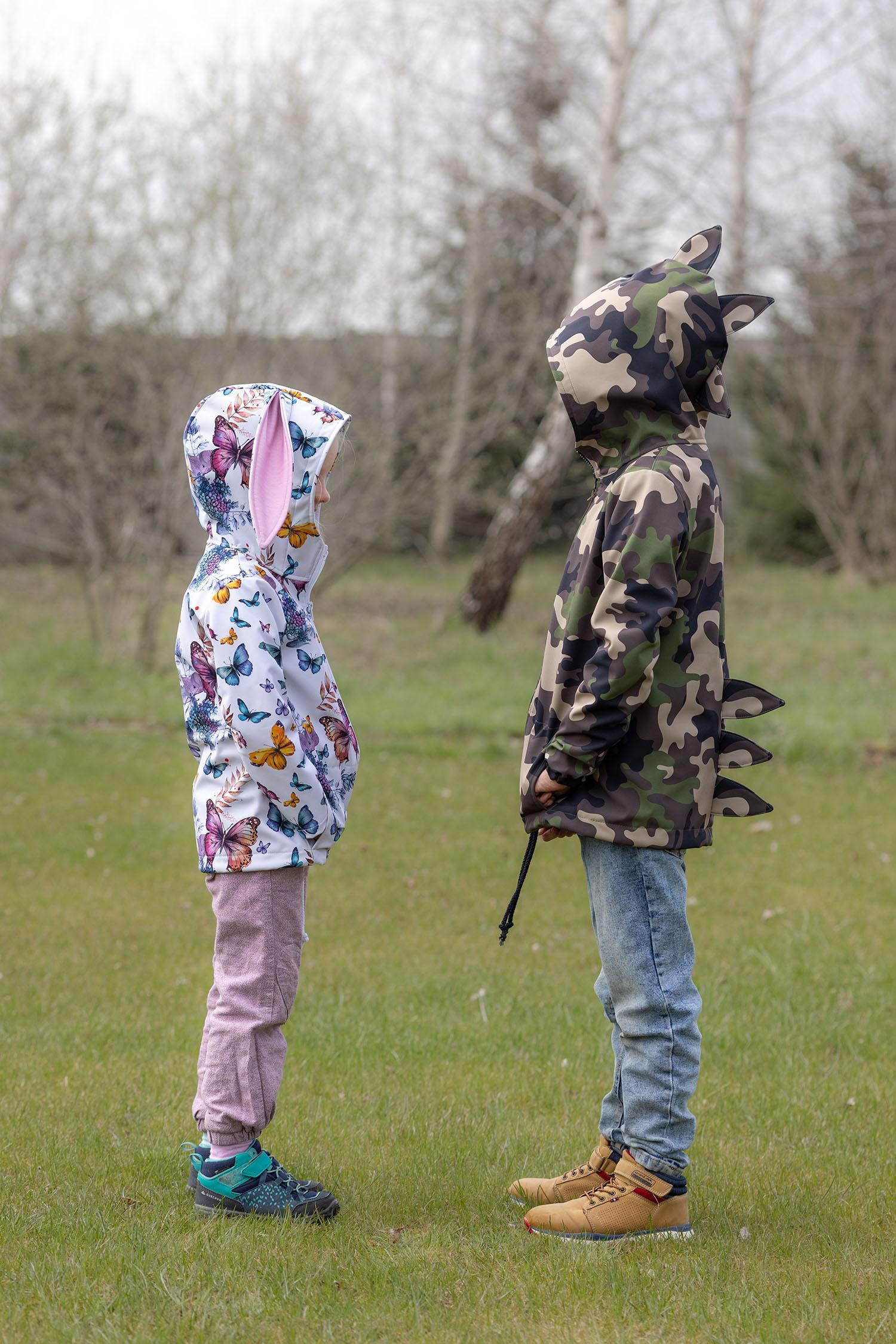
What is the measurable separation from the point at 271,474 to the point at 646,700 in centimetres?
98

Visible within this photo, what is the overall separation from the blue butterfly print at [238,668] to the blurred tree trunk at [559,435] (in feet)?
34.5

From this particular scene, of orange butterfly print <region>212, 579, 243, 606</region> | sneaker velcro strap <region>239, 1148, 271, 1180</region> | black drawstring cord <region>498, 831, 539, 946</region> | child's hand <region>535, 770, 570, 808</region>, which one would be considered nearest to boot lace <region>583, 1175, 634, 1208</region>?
black drawstring cord <region>498, 831, 539, 946</region>

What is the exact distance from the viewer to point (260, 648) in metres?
2.87

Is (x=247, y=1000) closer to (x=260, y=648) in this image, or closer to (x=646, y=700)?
(x=260, y=648)

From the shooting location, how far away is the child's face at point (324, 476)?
121 inches

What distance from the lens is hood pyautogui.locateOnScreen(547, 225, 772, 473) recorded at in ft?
9.17

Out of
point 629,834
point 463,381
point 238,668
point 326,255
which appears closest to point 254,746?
point 238,668

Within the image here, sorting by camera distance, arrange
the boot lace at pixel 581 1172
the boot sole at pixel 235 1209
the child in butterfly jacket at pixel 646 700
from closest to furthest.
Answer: the child in butterfly jacket at pixel 646 700 → the boot sole at pixel 235 1209 → the boot lace at pixel 581 1172

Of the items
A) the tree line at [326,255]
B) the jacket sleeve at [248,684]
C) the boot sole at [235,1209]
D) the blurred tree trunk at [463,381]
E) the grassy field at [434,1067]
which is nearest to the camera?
the grassy field at [434,1067]

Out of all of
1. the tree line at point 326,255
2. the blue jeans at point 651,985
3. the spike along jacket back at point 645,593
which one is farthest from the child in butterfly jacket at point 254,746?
the tree line at point 326,255

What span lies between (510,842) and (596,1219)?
4.14m

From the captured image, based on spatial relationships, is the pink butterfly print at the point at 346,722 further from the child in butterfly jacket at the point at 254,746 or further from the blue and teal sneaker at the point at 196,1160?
the blue and teal sneaker at the point at 196,1160

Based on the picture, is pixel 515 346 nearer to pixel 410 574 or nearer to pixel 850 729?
pixel 410 574

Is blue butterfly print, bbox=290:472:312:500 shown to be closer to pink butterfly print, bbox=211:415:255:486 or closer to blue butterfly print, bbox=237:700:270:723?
pink butterfly print, bbox=211:415:255:486
